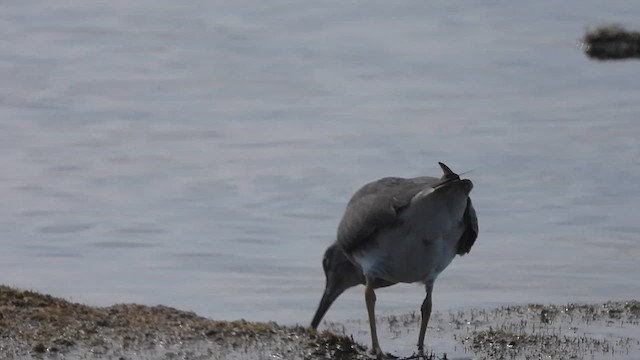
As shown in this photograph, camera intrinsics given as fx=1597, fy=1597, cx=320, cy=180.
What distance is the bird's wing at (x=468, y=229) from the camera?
9758mm

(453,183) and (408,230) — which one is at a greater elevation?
Result: (453,183)

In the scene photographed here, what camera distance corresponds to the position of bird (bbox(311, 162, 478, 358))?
9.41 meters

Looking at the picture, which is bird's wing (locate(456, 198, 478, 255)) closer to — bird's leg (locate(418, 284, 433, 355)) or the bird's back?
the bird's back

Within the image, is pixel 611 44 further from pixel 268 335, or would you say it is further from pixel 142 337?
pixel 142 337

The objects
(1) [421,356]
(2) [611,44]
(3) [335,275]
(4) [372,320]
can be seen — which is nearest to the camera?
(1) [421,356]

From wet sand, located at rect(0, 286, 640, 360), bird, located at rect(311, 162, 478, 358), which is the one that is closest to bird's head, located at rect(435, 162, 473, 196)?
bird, located at rect(311, 162, 478, 358)

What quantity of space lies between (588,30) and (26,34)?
9.12 meters

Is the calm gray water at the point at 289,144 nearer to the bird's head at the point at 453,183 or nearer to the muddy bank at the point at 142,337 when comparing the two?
the muddy bank at the point at 142,337

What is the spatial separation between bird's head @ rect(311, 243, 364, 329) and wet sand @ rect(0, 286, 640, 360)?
21 cm

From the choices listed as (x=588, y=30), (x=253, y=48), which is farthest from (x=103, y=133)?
(x=588, y=30)

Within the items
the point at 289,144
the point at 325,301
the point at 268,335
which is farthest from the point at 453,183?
the point at 289,144

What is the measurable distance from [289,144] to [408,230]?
29.2 ft

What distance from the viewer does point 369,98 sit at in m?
21.0

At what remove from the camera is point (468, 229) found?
981cm
